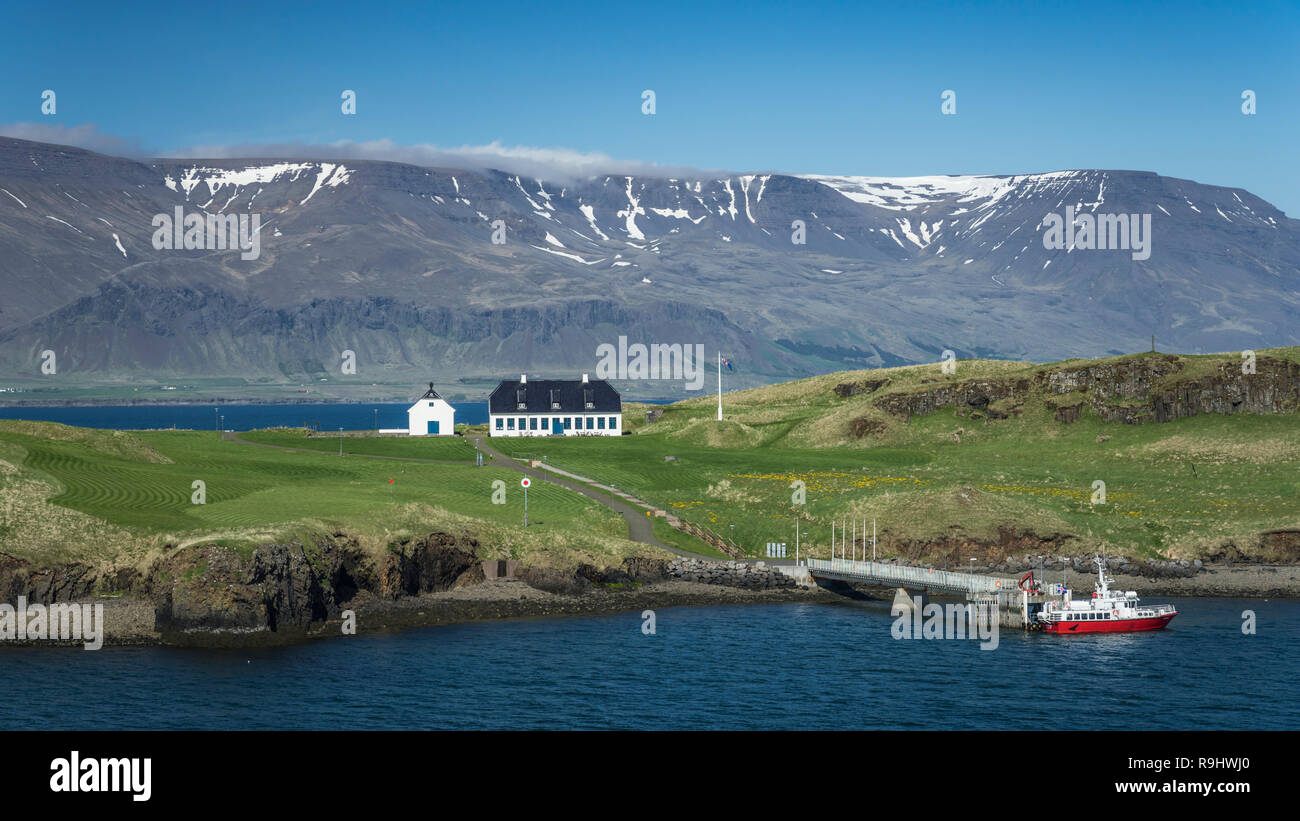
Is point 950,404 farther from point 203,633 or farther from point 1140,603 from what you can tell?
point 203,633

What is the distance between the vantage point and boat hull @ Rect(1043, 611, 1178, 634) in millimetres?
81250

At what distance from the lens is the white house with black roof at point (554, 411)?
165 meters

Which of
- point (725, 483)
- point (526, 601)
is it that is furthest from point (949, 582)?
point (725, 483)

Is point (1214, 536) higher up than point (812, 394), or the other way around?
point (812, 394)

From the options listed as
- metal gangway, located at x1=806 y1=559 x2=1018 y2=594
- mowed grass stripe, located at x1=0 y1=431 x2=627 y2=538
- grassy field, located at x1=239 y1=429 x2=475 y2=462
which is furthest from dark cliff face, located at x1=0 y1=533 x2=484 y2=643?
grassy field, located at x1=239 y1=429 x2=475 y2=462

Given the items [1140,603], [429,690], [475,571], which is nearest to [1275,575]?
[1140,603]

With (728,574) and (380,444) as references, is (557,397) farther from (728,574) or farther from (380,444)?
(728,574)

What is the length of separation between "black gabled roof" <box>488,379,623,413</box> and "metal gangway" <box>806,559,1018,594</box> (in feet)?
236

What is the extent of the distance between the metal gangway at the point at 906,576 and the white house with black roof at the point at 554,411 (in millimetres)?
71357

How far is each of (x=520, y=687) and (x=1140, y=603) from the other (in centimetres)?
4706

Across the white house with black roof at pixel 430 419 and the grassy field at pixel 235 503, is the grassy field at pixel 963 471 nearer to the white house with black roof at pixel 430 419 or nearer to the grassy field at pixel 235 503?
the grassy field at pixel 235 503

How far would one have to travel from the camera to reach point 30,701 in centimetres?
6188

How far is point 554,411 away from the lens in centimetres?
16600

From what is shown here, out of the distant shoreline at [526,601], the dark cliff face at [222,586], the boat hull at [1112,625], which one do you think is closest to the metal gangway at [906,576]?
the distant shoreline at [526,601]
